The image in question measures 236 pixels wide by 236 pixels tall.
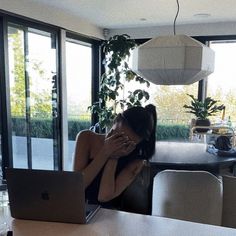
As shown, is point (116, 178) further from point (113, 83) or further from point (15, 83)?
point (113, 83)

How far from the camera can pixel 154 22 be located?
15.0ft

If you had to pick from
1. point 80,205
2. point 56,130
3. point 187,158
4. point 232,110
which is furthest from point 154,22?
point 80,205

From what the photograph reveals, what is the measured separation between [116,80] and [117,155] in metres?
3.10

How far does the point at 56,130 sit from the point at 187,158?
2.31 meters

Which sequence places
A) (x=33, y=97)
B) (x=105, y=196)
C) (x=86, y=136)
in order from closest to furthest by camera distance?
(x=105, y=196)
(x=86, y=136)
(x=33, y=97)

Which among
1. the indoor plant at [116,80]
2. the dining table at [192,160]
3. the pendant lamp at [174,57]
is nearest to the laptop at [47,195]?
the dining table at [192,160]

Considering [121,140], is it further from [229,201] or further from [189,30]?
[189,30]

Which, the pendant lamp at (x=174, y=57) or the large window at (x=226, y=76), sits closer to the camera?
the pendant lamp at (x=174, y=57)

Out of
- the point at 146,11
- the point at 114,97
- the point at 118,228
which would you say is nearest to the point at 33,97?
the point at 114,97

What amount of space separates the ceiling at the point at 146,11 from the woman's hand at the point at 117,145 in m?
2.37

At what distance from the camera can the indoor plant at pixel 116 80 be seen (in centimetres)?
443

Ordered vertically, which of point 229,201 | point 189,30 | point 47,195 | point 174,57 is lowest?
point 229,201

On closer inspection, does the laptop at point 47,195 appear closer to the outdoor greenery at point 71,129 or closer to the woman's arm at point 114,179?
the woman's arm at point 114,179

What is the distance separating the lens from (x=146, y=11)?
3900mm
